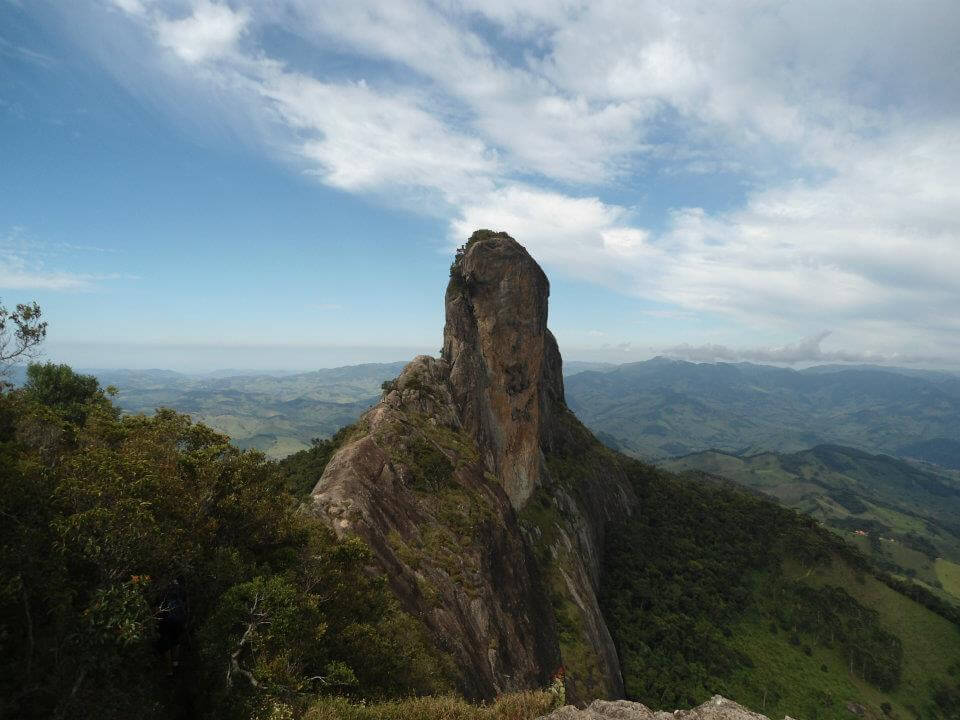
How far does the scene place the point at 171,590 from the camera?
1608 cm

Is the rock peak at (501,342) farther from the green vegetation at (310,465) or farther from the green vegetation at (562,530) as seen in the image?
the green vegetation at (310,465)

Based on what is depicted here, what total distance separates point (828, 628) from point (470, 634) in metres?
100

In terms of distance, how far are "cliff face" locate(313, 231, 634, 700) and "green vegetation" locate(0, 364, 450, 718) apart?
7496 millimetres

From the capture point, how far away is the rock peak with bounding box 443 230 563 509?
219ft

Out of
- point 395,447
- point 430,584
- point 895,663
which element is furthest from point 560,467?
point 895,663

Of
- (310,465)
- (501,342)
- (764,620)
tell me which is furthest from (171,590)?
(764,620)

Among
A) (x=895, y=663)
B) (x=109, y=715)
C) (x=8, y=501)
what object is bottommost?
(x=895, y=663)

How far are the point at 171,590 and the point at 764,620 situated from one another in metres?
112

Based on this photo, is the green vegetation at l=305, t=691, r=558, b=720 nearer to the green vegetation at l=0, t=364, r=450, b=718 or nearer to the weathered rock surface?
the weathered rock surface

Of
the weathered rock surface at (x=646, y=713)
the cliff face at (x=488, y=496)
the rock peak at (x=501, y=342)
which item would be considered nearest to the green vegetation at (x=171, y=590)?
the weathered rock surface at (x=646, y=713)

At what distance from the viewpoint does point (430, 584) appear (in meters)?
29.7

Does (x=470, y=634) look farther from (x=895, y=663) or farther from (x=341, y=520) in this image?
(x=895, y=663)

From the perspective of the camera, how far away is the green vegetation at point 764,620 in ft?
249

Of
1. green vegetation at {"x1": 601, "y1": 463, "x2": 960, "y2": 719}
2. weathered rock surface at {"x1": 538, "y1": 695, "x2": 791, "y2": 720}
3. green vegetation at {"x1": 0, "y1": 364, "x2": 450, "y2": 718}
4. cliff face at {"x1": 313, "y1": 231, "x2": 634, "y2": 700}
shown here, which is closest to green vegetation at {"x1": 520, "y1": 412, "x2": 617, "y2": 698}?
cliff face at {"x1": 313, "y1": 231, "x2": 634, "y2": 700}
